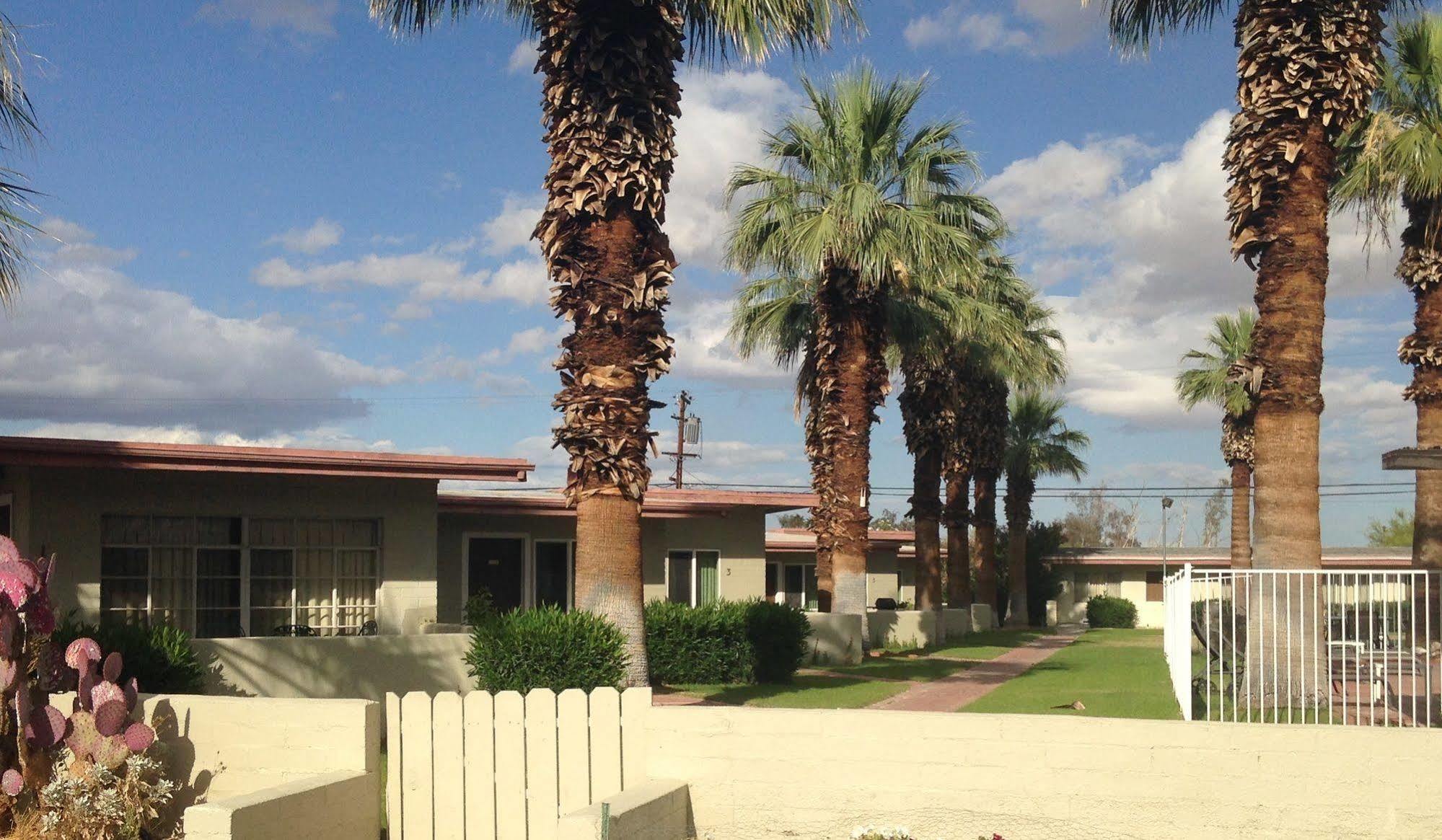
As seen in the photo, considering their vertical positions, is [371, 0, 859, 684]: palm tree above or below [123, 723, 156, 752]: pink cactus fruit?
above

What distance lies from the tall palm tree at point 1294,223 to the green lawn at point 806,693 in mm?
5410

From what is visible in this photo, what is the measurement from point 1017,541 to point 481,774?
42.8 meters

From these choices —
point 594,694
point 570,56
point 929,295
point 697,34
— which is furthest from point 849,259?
point 594,694

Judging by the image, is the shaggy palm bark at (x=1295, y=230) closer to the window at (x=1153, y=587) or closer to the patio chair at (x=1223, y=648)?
the patio chair at (x=1223, y=648)

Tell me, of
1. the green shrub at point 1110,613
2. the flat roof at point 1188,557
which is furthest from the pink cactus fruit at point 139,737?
the green shrub at point 1110,613


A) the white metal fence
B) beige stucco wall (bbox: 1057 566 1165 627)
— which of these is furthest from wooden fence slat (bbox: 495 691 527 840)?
beige stucco wall (bbox: 1057 566 1165 627)

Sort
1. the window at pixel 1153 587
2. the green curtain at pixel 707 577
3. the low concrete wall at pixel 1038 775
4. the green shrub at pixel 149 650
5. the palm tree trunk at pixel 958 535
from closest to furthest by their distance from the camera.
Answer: the low concrete wall at pixel 1038 775 < the green shrub at pixel 149 650 < the green curtain at pixel 707 577 < the palm tree trunk at pixel 958 535 < the window at pixel 1153 587

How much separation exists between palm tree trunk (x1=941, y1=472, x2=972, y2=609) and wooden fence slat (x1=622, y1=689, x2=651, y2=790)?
3064cm

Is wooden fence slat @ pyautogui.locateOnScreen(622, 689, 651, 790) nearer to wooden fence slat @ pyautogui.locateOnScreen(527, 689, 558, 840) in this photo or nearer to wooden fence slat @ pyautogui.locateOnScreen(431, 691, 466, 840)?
wooden fence slat @ pyautogui.locateOnScreen(527, 689, 558, 840)

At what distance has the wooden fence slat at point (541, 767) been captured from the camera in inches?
312

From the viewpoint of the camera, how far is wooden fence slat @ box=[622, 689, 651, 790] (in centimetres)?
803

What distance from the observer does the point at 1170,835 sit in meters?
7.33

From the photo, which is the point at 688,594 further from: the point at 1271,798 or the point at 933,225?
the point at 1271,798

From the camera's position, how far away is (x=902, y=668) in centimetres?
2386
